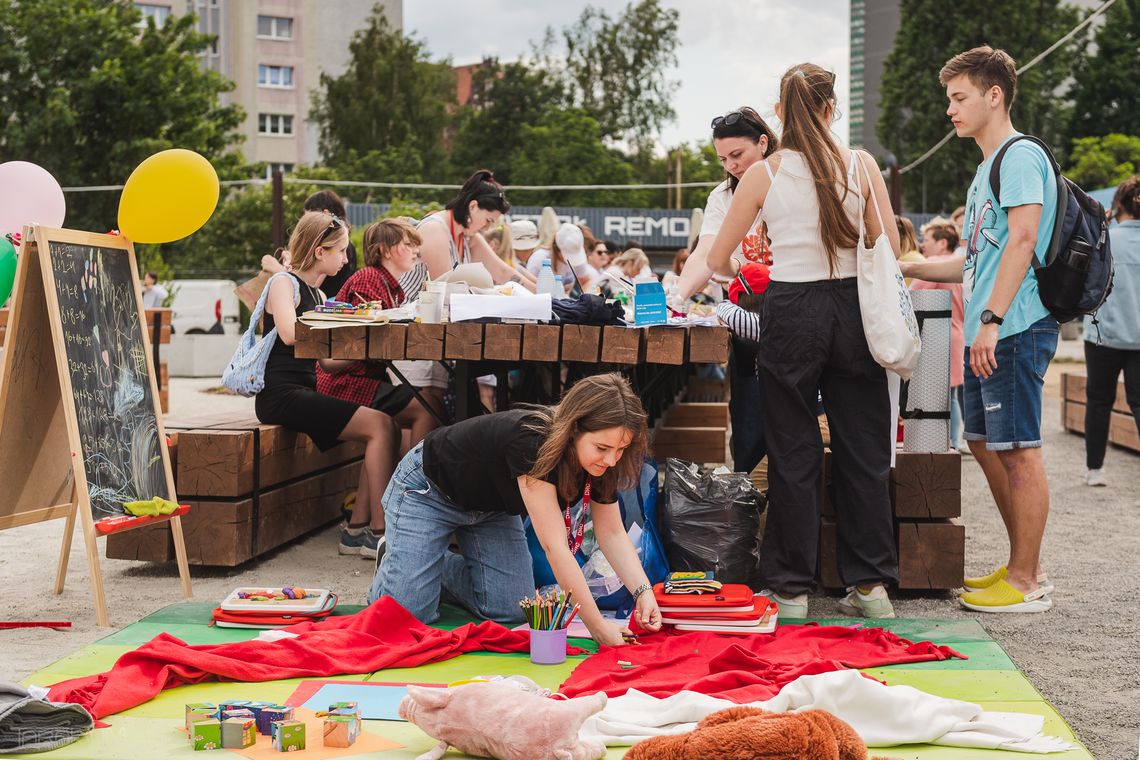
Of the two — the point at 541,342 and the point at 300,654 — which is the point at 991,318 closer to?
the point at 541,342

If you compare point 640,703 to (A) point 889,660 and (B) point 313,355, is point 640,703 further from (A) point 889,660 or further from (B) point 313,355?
(B) point 313,355

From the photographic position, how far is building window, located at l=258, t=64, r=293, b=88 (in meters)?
54.1

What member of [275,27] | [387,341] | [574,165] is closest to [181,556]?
[387,341]

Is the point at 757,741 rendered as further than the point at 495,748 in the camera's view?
No

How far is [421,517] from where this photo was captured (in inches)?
179

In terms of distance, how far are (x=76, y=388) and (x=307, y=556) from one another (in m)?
1.54

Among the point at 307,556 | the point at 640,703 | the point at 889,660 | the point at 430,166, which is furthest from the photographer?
the point at 430,166

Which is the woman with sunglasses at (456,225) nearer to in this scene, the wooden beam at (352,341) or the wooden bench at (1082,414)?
the wooden beam at (352,341)

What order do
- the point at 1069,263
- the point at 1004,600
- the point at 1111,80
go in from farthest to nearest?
1. the point at 1111,80
2. the point at 1004,600
3. the point at 1069,263

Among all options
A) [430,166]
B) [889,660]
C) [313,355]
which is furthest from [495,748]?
[430,166]

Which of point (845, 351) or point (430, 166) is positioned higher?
point (430, 166)

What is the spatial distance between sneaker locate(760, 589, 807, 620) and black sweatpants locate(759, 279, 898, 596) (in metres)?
0.03

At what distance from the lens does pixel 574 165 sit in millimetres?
51781

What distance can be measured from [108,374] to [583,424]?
7.82 feet
